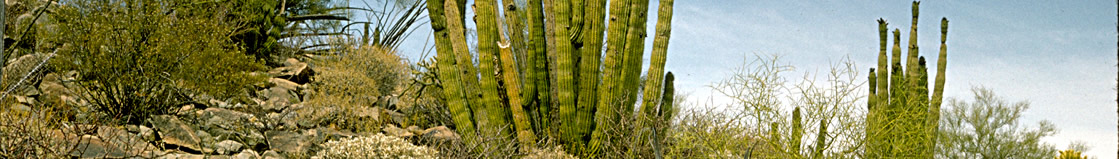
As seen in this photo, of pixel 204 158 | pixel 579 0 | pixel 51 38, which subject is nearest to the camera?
pixel 204 158

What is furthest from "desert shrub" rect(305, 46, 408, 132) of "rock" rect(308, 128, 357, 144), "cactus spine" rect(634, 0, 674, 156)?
"cactus spine" rect(634, 0, 674, 156)

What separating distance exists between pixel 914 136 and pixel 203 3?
24.0ft

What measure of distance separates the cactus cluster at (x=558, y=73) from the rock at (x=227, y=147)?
1.54 meters

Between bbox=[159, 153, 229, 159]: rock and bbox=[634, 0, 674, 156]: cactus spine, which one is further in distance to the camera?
bbox=[634, 0, 674, 156]: cactus spine

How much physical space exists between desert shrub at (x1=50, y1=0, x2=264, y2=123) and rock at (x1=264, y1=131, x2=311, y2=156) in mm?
925

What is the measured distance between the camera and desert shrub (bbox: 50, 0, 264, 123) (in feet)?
22.0

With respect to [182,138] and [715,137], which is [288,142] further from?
[715,137]

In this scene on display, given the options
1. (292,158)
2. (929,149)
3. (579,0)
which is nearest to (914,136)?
(929,149)

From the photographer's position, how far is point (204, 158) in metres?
5.89

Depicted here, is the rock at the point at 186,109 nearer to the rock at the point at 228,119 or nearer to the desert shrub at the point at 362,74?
the rock at the point at 228,119

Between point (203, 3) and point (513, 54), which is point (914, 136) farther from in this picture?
point (203, 3)

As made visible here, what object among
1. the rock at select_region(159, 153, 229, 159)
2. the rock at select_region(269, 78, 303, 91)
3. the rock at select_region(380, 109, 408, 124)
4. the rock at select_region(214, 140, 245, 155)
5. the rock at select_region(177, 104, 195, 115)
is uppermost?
the rock at select_region(269, 78, 303, 91)

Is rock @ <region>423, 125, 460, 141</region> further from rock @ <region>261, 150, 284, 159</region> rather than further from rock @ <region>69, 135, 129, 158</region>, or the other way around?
rock @ <region>69, 135, 129, 158</region>

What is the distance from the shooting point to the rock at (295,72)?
31.7 ft
